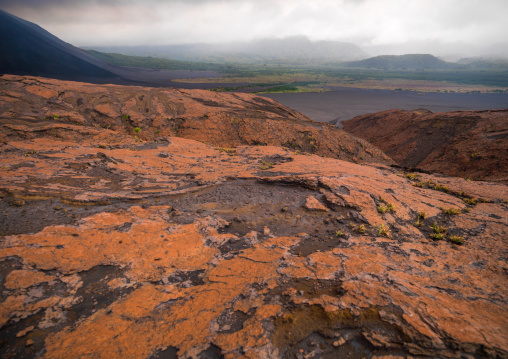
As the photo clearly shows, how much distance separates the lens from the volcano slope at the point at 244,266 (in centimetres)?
326

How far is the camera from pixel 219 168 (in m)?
11.6

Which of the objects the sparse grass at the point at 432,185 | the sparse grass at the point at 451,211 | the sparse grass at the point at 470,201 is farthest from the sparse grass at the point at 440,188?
the sparse grass at the point at 451,211

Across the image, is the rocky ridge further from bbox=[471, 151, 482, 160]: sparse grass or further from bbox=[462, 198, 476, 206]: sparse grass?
bbox=[462, 198, 476, 206]: sparse grass

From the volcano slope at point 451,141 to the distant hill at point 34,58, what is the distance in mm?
72178

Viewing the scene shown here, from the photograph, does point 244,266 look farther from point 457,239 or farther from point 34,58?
point 34,58

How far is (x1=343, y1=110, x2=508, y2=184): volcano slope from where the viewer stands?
1919 centimetres

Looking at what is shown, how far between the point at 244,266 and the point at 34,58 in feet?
296

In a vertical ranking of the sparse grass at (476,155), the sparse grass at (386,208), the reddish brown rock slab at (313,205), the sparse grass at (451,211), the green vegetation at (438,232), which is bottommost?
the sparse grass at (476,155)

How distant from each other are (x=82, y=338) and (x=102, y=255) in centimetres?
189

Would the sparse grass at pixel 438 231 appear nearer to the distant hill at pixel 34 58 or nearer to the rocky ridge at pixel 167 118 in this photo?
the rocky ridge at pixel 167 118

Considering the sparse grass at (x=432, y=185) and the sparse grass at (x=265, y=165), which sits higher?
the sparse grass at (x=265, y=165)

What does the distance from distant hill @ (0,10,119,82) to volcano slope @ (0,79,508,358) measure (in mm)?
69913

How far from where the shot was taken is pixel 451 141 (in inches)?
977

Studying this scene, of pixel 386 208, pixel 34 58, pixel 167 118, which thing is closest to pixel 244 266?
pixel 386 208
